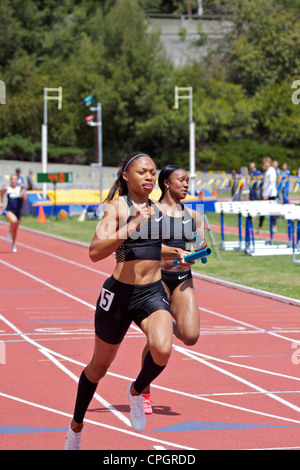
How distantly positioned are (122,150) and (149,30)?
1136 cm

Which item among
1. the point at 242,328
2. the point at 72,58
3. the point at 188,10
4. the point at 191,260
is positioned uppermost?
the point at 188,10

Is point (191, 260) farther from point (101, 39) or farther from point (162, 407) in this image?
point (101, 39)

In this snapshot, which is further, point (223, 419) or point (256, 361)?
point (256, 361)

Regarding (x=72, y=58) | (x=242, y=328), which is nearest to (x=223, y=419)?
(x=242, y=328)

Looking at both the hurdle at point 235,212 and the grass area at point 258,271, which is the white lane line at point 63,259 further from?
the hurdle at point 235,212

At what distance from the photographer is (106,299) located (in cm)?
603

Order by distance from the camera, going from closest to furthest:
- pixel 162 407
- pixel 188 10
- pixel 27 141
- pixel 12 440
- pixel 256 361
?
pixel 12 440 → pixel 162 407 → pixel 256 361 → pixel 27 141 → pixel 188 10

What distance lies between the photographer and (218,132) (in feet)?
220

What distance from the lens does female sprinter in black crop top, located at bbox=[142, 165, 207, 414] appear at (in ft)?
24.2

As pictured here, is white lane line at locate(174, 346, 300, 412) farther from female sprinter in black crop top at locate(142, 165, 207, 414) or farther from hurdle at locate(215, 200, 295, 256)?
hurdle at locate(215, 200, 295, 256)

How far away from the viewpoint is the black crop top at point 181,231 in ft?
26.4

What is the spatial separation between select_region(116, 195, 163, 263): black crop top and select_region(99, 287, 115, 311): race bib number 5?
249 mm

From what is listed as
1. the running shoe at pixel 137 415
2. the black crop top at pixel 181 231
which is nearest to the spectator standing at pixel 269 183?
the black crop top at pixel 181 231

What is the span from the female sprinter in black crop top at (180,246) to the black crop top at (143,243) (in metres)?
1.05
